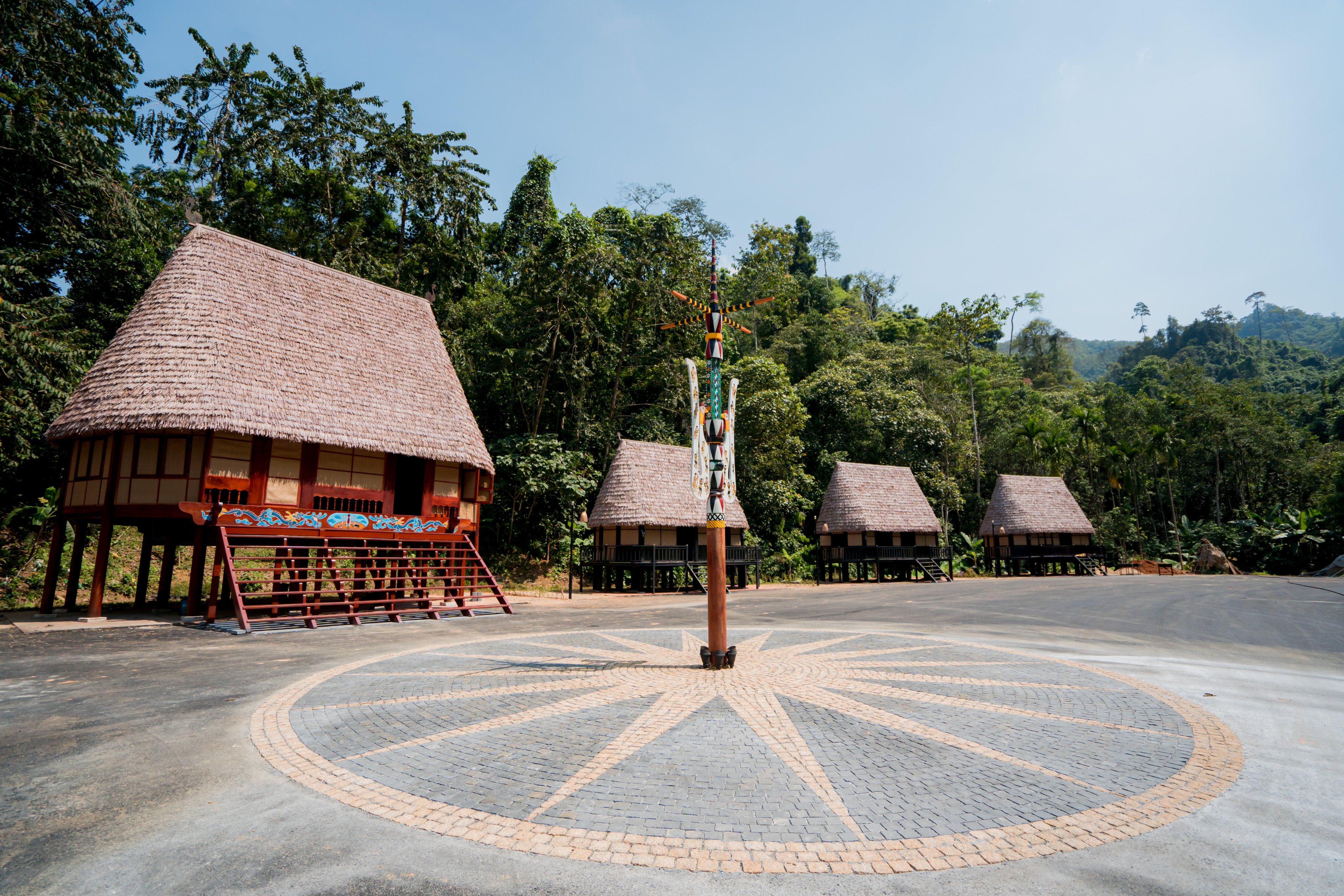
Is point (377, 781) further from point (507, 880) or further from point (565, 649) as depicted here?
point (565, 649)

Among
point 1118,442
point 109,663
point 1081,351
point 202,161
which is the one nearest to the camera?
point 109,663

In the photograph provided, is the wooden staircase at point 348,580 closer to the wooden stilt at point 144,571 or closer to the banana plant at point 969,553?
the wooden stilt at point 144,571

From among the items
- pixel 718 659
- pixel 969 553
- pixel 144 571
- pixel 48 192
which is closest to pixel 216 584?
pixel 144 571

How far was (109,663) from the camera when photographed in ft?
26.9

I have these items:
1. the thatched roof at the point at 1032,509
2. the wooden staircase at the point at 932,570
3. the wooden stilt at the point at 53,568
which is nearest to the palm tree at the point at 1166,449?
the thatched roof at the point at 1032,509

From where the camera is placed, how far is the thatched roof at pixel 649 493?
2220 centimetres

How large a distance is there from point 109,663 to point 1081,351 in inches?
8072

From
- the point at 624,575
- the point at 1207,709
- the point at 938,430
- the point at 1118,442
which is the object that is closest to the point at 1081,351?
the point at 1118,442

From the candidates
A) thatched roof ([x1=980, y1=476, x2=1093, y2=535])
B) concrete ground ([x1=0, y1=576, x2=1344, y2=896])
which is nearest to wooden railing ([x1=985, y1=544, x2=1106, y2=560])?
thatched roof ([x1=980, y1=476, x2=1093, y2=535])

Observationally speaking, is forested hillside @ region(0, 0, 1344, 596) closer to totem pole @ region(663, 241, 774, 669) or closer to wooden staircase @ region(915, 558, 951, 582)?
wooden staircase @ region(915, 558, 951, 582)

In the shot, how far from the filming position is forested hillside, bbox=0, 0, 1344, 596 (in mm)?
16484

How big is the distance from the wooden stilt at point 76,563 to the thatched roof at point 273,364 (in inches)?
92.1

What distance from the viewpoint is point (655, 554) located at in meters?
22.2

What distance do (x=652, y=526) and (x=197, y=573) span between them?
13.1 m
